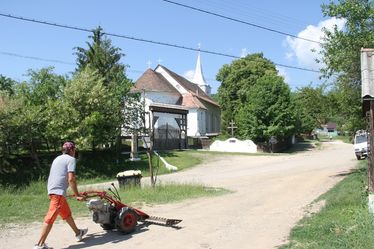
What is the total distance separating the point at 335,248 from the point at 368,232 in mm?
1113

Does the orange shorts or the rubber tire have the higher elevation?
the orange shorts

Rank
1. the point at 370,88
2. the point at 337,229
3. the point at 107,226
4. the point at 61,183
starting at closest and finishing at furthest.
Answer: the point at 61,183
the point at 337,229
the point at 107,226
the point at 370,88

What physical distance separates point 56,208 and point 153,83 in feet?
169

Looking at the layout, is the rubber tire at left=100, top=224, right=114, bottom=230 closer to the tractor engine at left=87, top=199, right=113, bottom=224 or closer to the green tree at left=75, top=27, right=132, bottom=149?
the tractor engine at left=87, top=199, right=113, bottom=224

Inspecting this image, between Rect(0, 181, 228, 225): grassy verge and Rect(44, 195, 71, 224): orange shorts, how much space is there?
10.4 ft

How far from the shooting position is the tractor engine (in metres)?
9.69

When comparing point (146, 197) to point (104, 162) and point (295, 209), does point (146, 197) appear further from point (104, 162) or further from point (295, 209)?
point (104, 162)

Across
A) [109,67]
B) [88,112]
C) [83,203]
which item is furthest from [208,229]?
[109,67]

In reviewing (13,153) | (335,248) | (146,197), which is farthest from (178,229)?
(13,153)

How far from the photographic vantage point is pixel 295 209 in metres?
13.2

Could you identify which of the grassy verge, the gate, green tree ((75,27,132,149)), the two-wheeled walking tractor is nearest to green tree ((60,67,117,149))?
green tree ((75,27,132,149))

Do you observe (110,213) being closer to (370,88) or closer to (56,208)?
(56,208)

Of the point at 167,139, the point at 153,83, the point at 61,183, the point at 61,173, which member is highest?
the point at 153,83

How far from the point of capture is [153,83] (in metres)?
60.0
